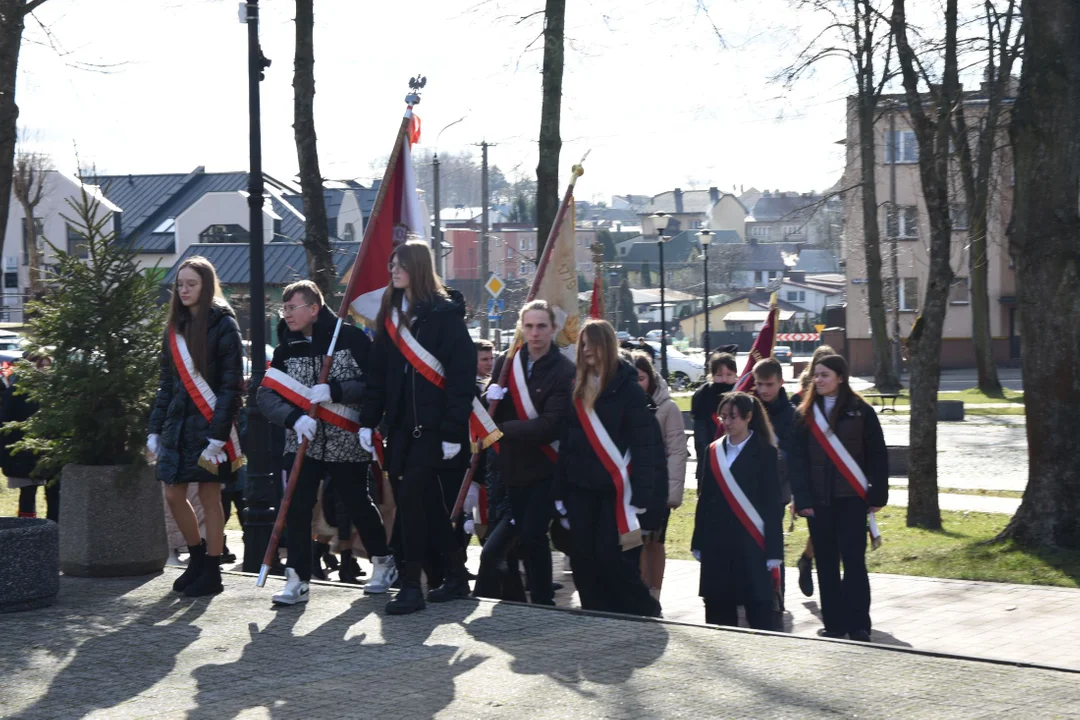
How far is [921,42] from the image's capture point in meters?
15.6

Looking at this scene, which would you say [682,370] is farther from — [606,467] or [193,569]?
[606,467]

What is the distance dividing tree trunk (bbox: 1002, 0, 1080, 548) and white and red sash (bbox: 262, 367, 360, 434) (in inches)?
240

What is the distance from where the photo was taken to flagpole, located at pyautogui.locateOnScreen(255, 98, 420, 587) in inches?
312

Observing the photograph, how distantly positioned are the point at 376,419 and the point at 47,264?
3140 mm

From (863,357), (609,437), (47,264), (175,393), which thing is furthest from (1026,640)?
(863,357)

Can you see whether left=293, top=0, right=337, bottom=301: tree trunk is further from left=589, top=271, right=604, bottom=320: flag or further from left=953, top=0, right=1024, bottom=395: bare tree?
left=953, top=0, right=1024, bottom=395: bare tree

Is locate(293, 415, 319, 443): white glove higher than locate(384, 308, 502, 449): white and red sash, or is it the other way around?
locate(384, 308, 502, 449): white and red sash

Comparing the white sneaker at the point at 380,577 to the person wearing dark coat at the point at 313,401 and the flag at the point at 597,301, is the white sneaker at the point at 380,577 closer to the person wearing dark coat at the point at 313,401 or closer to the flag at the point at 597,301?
the person wearing dark coat at the point at 313,401

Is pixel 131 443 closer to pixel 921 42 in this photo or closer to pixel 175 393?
pixel 175 393

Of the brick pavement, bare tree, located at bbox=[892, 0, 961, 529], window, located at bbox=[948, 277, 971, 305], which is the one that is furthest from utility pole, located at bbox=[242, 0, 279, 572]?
window, located at bbox=[948, 277, 971, 305]

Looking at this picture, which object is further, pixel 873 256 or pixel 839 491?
pixel 873 256

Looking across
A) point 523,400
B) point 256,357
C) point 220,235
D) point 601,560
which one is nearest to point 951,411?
point 256,357

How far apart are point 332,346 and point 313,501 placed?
89 cm

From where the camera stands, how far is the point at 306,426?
304 inches
